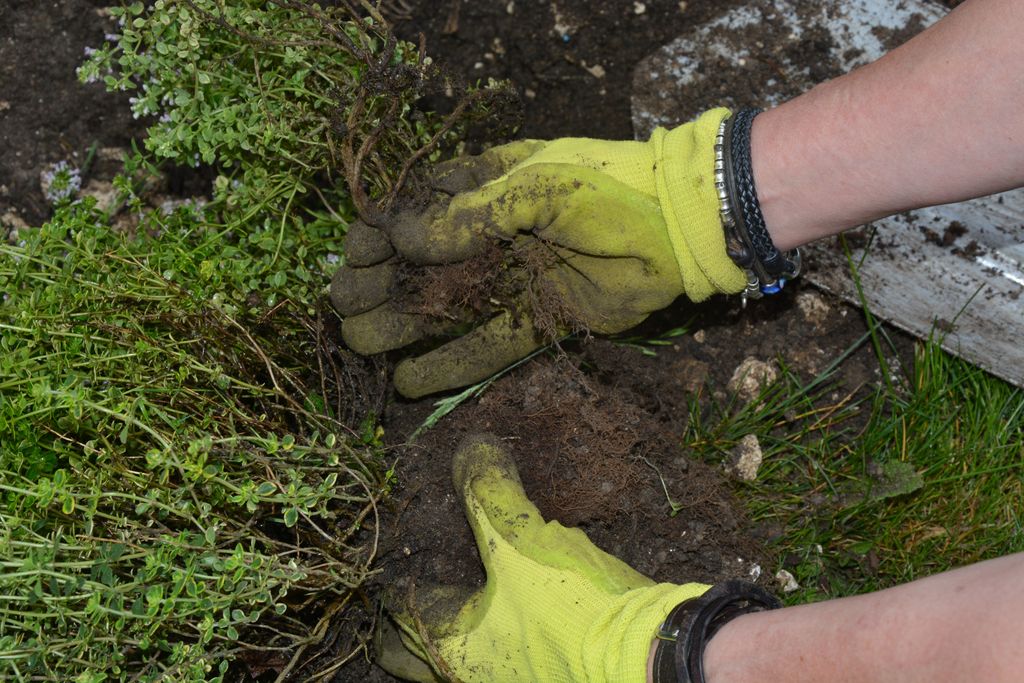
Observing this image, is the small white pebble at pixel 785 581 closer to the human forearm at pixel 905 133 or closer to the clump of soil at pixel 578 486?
the clump of soil at pixel 578 486

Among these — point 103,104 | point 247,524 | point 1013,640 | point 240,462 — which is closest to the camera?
point 1013,640

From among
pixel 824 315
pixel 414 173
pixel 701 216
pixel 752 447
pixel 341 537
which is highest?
pixel 414 173

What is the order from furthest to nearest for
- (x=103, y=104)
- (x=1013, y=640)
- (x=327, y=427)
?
(x=103, y=104) < (x=327, y=427) < (x=1013, y=640)

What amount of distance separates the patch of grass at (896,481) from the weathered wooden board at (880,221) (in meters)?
0.12

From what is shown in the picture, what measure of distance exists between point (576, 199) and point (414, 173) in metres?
0.41

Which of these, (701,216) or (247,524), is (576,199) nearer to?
(701,216)

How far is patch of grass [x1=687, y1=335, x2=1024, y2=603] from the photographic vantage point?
2.34 m

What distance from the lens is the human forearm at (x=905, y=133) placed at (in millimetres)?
1654

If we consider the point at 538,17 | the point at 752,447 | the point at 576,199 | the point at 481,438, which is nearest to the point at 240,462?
the point at 481,438

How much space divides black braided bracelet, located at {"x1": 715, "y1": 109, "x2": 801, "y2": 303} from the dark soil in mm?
468

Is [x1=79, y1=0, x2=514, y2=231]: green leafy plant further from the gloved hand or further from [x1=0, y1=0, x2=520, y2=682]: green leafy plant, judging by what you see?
the gloved hand

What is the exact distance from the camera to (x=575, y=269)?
81.6 inches

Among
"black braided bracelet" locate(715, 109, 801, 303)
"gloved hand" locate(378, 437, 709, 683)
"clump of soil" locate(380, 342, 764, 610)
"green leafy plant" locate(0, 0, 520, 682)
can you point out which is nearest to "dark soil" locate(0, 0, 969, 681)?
"clump of soil" locate(380, 342, 764, 610)

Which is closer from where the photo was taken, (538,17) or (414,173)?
(414,173)
